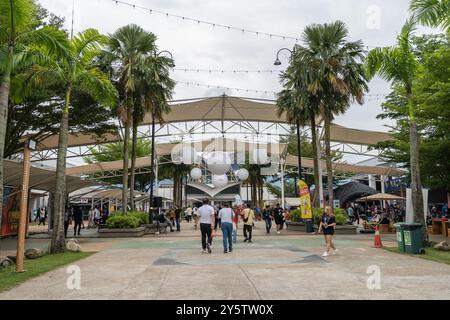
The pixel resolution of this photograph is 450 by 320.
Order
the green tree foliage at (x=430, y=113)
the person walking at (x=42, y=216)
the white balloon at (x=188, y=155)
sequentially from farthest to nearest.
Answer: the person walking at (x=42, y=216) < the white balloon at (x=188, y=155) < the green tree foliage at (x=430, y=113)

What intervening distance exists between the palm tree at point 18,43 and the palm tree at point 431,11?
34.3ft

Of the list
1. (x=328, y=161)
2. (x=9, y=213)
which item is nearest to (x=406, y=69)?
(x=328, y=161)

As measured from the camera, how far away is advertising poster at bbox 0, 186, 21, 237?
65.4ft

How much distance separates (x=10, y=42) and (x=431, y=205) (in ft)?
117

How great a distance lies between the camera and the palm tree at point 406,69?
13859 millimetres

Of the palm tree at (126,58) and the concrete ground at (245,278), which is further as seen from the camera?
the palm tree at (126,58)

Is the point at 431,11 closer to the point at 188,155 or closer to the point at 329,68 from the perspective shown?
the point at 329,68

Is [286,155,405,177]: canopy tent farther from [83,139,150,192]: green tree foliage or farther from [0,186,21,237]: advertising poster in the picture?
[0,186,21,237]: advertising poster

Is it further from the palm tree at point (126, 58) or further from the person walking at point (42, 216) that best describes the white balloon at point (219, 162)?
the person walking at point (42, 216)

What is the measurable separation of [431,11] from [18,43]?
38.8 feet

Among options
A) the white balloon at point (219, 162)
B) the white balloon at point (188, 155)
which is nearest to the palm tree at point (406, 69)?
the white balloon at point (219, 162)

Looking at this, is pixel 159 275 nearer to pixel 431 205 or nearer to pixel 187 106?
pixel 187 106

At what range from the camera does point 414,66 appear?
14.2 m
